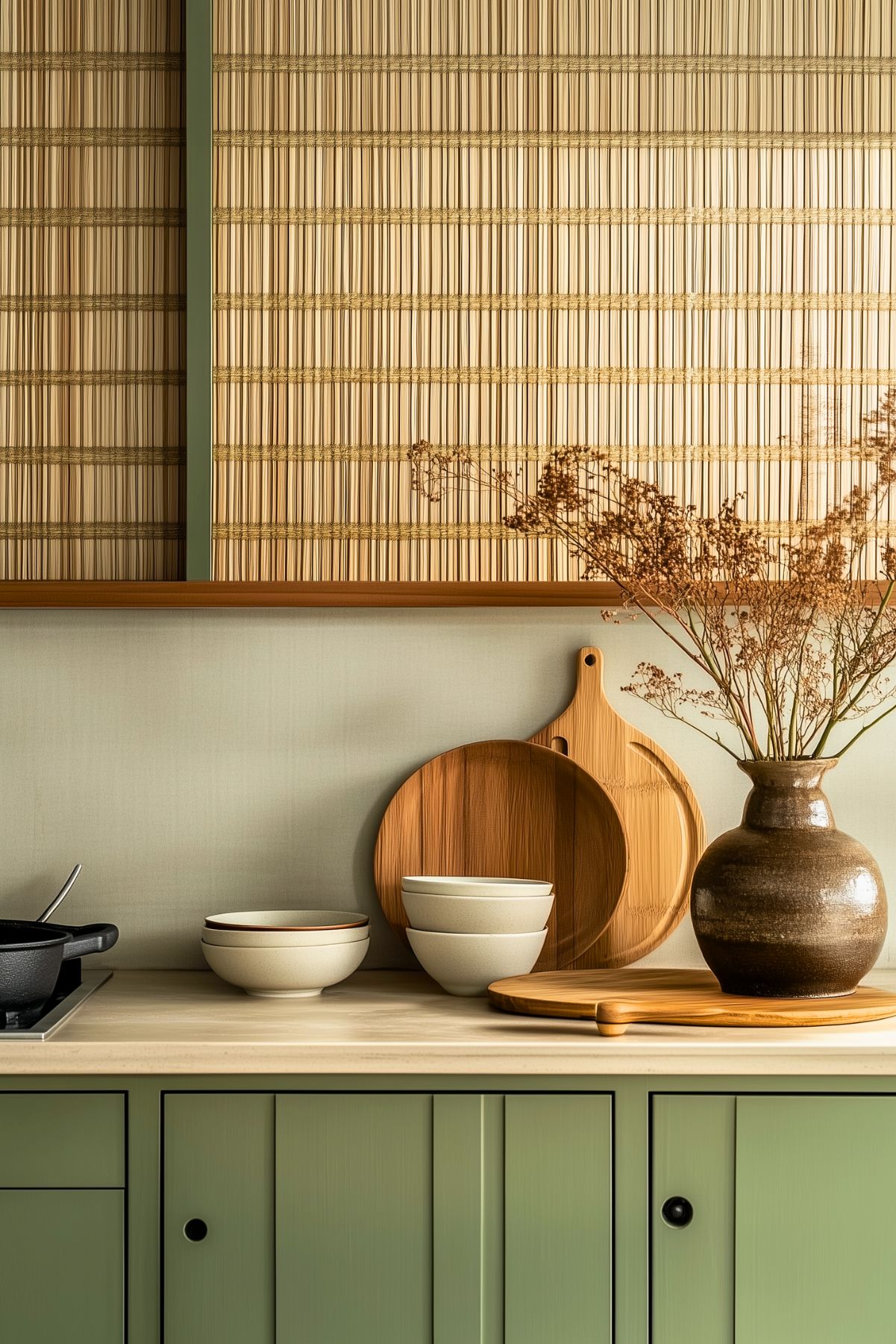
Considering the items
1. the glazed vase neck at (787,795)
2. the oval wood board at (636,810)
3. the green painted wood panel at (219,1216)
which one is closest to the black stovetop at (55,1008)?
the green painted wood panel at (219,1216)

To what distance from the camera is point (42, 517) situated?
1789 millimetres

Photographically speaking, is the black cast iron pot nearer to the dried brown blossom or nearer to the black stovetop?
A: the black stovetop

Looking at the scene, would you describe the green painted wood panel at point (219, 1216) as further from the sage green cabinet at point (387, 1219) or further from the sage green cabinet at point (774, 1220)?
the sage green cabinet at point (774, 1220)

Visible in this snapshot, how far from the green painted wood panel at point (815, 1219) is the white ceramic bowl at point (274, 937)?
0.56 metres

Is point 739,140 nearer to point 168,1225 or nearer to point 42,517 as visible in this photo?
point 42,517

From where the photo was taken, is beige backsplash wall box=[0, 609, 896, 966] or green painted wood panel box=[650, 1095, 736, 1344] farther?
beige backsplash wall box=[0, 609, 896, 966]

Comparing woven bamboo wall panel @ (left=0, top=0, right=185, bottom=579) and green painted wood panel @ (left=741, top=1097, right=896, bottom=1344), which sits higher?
woven bamboo wall panel @ (left=0, top=0, right=185, bottom=579)

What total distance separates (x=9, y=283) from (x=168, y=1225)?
137 cm

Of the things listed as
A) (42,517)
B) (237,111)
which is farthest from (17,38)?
(42,517)

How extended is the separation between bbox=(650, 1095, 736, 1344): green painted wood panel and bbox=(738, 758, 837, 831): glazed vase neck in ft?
1.18

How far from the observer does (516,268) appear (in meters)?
1.78

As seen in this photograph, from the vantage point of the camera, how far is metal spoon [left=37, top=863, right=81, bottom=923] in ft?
5.36

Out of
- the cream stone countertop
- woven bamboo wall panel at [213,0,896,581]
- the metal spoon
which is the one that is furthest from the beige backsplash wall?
the cream stone countertop

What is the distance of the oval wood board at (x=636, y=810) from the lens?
1749 mm
